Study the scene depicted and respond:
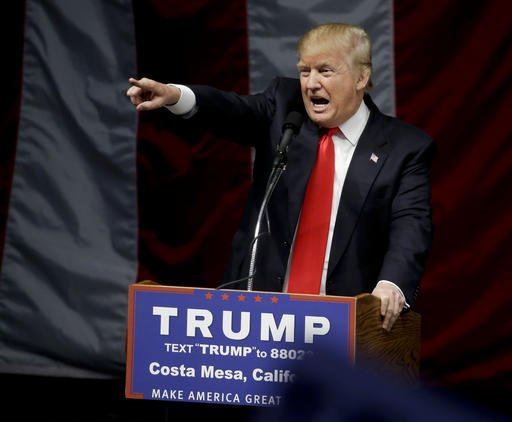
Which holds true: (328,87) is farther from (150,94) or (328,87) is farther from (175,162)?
(175,162)

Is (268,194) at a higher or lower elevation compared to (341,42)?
lower

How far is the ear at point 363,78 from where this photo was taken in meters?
1.99

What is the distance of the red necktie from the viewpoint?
75.1 inches

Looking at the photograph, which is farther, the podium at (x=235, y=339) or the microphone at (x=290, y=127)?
the microphone at (x=290, y=127)

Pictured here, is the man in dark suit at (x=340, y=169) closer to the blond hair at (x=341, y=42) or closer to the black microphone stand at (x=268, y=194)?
the blond hair at (x=341, y=42)

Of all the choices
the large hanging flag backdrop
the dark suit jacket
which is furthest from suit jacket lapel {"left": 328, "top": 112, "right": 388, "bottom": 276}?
the large hanging flag backdrop

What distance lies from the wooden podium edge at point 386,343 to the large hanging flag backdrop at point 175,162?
5.30 ft

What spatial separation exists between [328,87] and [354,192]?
0.76 feet

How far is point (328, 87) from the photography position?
6.35 feet

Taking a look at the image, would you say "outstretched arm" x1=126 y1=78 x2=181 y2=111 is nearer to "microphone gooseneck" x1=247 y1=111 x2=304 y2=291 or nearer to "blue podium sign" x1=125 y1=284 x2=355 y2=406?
"microphone gooseneck" x1=247 y1=111 x2=304 y2=291

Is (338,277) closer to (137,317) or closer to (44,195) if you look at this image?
(137,317)

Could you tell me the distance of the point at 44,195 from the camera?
343 centimetres

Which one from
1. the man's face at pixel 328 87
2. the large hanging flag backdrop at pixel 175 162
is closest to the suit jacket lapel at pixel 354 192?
the man's face at pixel 328 87

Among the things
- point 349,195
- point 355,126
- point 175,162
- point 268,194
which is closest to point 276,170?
point 268,194
